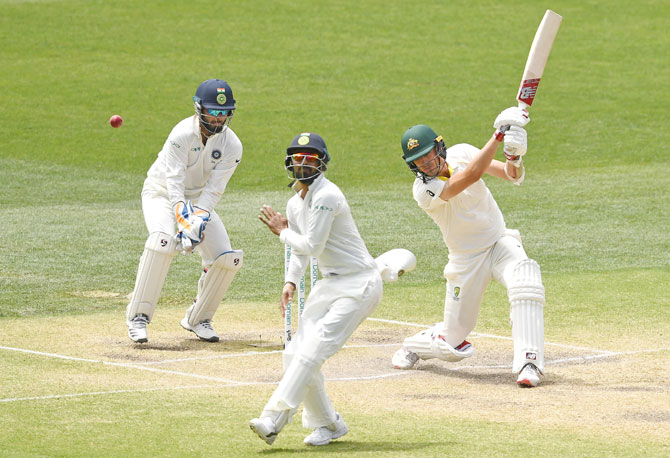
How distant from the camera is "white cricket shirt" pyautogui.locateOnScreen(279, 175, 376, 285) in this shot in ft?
24.7

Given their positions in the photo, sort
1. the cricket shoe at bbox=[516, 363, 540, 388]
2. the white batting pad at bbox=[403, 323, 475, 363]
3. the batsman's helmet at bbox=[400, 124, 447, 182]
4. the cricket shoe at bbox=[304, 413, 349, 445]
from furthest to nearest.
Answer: the white batting pad at bbox=[403, 323, 475, 363] → the batsman's helmet at bbox=[400, 124, 447, 182] → the cricket shoe at bbox=[516, 363, 540, 388] → the cricket shoe at bbox=[304, 413, 349, 445]

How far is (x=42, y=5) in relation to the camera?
33219 millimetres

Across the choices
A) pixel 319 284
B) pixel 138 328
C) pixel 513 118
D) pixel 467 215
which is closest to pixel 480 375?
pixel 467 215

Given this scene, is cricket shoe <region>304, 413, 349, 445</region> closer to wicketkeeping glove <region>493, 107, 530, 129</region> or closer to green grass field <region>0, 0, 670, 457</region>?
green grass field <region>0, 0, 670, 457</region>

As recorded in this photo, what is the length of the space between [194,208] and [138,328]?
1.17 meters

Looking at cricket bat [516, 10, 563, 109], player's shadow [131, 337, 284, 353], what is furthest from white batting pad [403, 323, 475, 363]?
cricket bat [516, 10, 563, 109]

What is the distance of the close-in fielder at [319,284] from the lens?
7.18 m

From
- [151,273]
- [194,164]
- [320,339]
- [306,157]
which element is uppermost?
[306,157]

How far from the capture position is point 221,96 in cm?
1047

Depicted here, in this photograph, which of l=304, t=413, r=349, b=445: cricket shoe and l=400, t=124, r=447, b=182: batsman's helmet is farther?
l=400, t=124, r=447, b=182: batsman's helmet

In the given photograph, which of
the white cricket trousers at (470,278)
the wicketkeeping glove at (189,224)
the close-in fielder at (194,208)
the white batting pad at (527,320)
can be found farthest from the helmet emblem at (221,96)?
the white batting pad at (527,320)

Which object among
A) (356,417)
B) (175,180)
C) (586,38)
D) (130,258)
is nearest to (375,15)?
(586,38)

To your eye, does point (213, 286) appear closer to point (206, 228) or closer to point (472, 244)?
point (206, 228)

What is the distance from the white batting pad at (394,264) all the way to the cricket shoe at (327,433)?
1.19 meters
